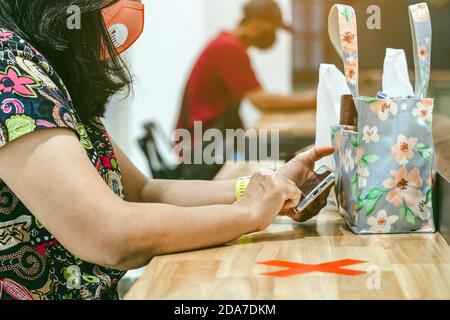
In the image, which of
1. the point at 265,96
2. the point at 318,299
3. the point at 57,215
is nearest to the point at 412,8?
the point at 318,299

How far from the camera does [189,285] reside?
1134 mm

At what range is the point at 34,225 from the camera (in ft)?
4.31

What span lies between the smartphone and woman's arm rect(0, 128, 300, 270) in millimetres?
353

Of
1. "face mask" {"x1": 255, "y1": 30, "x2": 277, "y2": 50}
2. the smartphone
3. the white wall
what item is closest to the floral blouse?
the smartphone

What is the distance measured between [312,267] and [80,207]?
39 centimetres

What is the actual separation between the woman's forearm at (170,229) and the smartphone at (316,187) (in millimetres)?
207

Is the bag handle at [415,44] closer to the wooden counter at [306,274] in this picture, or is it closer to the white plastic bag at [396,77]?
the white plastic bag at [396,77]

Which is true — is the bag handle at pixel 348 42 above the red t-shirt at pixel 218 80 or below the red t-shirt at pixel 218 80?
above

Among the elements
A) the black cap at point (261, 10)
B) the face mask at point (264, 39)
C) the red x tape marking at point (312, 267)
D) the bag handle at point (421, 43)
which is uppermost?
the black cap at point (261, 10)

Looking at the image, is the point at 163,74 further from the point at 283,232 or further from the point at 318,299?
the point at 318,299

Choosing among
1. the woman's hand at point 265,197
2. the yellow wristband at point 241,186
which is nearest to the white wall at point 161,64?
the yellow wristband at point 241,186

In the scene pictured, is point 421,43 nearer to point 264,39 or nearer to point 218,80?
point 218,80

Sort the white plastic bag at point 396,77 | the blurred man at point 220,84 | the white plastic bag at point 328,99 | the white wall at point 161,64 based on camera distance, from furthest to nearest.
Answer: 1. the white wall at point 161,64
2. the blurred man at point 220,84
3. the white plastic bag at point 328,99
4. the white plastic bag at point 396,77

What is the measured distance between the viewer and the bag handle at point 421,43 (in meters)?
1.42
